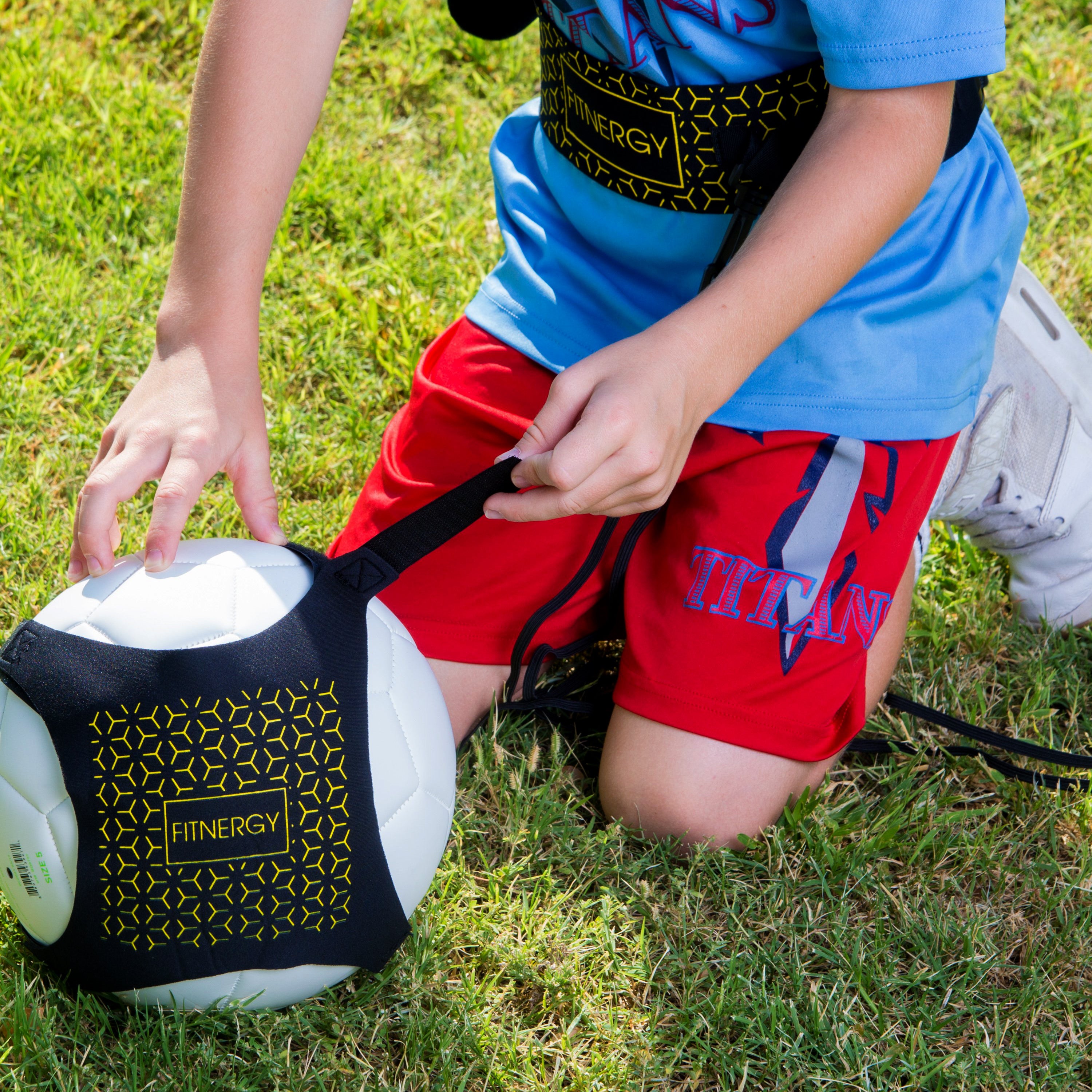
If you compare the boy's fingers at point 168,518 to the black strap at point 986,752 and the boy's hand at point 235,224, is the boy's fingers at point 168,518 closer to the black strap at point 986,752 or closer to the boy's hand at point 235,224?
the boy's hand at point 235,224

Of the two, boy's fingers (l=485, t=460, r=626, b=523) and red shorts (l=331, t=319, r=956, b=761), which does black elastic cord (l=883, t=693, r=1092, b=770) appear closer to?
red shorts (l=331, t=319, r=956, b=761)

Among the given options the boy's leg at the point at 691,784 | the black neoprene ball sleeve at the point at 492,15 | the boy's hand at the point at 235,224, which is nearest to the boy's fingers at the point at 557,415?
the boy's hand at the point at 235,224

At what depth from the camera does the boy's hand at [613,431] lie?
43.3 inches

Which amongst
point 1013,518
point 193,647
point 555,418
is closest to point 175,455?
point 193,647

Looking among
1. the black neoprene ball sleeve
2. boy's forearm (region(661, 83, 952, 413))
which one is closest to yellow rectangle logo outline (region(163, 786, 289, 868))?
boy's forearm (region(661, 83, 952, 413))

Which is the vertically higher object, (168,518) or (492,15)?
(492,15)

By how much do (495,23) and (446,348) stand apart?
0.50 metres

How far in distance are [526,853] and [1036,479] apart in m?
1.09

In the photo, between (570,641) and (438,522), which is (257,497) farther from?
(570,641)

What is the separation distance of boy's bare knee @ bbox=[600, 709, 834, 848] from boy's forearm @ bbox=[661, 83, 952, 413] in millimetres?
545

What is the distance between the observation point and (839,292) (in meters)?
A: 1.50

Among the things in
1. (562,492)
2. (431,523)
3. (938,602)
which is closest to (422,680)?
(431,523)

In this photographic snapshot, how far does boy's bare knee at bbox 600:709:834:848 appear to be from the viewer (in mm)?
1550

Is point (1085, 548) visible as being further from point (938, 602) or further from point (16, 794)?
point (16, 794)
